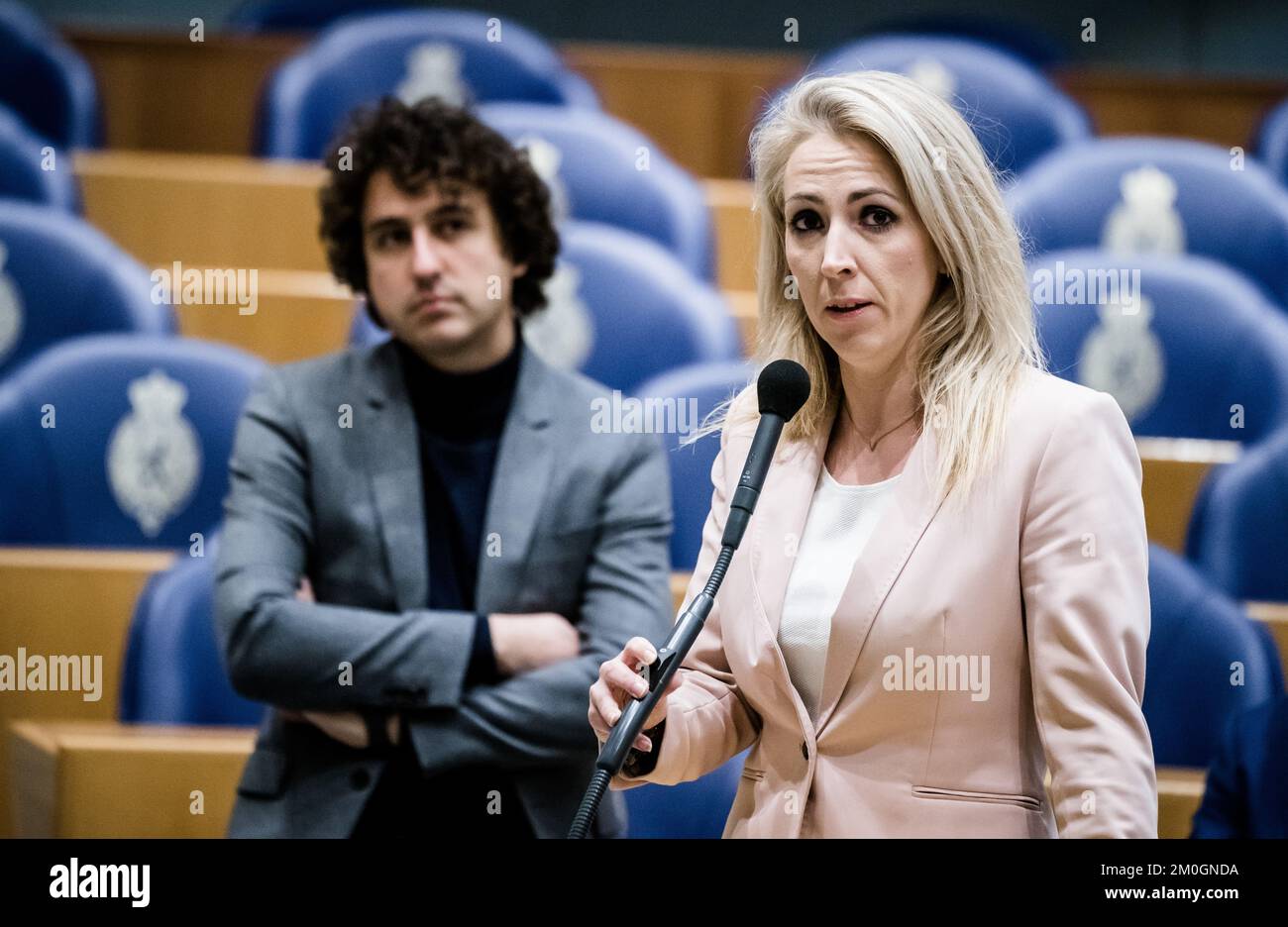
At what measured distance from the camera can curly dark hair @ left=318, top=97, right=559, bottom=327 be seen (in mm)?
1370

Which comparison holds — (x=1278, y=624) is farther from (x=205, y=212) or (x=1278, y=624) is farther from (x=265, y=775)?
(x=205, y=212)

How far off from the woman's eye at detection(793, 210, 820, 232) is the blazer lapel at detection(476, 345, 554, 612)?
0.42 metres

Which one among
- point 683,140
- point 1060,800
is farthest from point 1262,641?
point 683,140

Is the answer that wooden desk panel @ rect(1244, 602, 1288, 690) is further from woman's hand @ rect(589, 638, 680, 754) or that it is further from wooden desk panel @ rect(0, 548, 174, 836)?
wooden desk panel @ rect(0, 548, 174, 836)

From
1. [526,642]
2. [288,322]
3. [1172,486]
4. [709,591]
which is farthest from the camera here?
[288,322]

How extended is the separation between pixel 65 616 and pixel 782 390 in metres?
0.89

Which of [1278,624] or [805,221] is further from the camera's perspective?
[1278,624]

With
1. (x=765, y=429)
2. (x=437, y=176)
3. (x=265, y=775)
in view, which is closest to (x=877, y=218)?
(x=765, y=429)

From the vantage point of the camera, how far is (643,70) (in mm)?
2137

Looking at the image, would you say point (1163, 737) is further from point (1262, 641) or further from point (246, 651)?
point (246, 651)

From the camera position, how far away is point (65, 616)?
4.69 feet

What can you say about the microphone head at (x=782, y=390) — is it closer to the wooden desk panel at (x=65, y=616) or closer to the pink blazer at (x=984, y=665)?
the pink blazer at (x=984, y=665)

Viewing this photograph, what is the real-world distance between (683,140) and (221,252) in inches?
27.9
